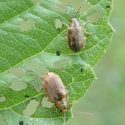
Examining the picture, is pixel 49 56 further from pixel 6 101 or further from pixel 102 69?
pixel 102 69

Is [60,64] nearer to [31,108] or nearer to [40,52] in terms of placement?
[40,52]

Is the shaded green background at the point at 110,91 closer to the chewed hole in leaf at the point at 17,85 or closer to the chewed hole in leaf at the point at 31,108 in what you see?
the chewed hole in leaf at the point at 31,108

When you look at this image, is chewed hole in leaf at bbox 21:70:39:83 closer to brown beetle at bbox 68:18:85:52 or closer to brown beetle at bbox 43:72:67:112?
brown beetle at bbox 43:72:67:112

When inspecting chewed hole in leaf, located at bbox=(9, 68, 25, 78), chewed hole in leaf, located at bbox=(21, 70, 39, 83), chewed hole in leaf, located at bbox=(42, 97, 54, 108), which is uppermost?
chewed hole in leaf, located at bbox=(9, 68, 25, 78)

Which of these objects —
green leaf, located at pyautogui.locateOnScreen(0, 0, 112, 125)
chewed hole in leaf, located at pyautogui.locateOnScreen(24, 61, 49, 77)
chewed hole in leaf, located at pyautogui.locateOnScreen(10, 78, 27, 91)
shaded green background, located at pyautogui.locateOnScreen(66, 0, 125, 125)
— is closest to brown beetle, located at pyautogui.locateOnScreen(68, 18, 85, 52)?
green leaf, located at pyautogui.locateOnScreen(0, 0, 112, 125)

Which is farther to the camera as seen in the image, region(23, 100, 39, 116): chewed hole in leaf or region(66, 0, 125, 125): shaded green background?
region(66, 0, 125, 125): shaded green background

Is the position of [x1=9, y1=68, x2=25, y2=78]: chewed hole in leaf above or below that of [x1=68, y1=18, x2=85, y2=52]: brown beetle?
below

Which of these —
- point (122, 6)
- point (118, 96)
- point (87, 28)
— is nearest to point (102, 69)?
point (118, 96)

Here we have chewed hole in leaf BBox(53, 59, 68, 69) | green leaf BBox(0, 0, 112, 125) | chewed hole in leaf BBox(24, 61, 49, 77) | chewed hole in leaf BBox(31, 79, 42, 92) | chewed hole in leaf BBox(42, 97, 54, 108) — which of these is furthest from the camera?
chewed hole in leaf BBox(42, 97, 54, 108)
